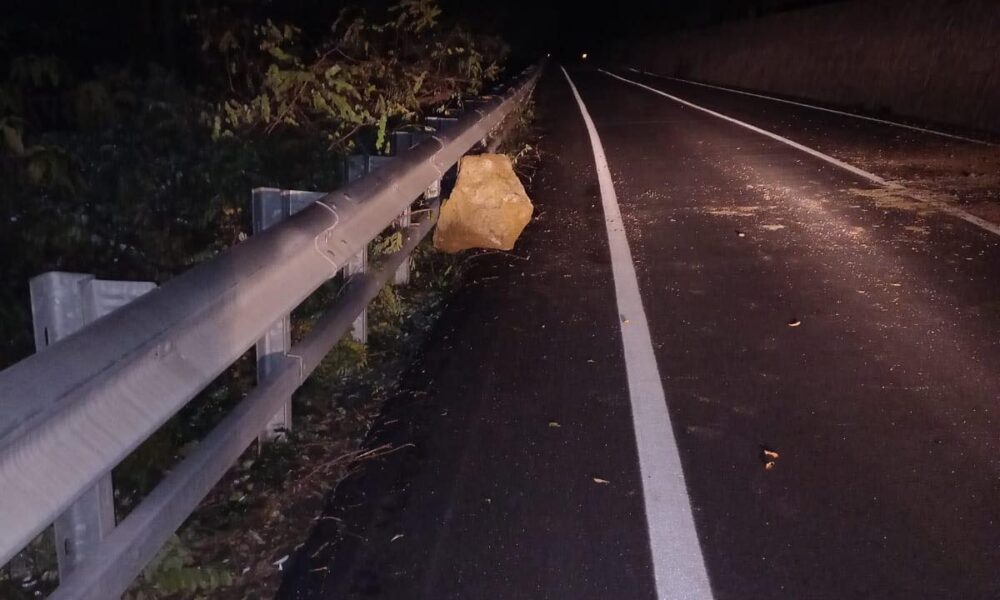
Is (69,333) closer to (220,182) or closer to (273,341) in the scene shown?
Result: (273,341)

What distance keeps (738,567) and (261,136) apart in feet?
27.3

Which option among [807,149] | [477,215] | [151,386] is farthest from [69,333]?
[807,149]

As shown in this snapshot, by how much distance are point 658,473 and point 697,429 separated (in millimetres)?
479

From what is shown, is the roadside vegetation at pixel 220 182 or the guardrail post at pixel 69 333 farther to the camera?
the roadside vegetation at pixel 220 182

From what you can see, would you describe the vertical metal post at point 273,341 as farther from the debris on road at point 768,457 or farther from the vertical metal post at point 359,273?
the debris on road at point 768,457

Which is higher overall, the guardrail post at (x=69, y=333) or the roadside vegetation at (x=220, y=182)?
the guardrail post at (x=69, y=333)

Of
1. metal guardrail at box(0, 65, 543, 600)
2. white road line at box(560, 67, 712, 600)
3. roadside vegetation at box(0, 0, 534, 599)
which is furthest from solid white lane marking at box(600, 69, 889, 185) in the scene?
metal guardrail at box(0, 65, 543, 600)

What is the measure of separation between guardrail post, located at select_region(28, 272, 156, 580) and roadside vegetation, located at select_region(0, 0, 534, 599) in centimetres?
78

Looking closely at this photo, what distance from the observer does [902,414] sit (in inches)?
175

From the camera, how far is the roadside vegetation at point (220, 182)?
12.3 ft

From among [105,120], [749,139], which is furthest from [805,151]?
[105,120]

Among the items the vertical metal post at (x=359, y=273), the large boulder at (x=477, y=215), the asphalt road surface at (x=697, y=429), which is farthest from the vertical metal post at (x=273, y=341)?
→ the large boulder at (x=477, y=215)

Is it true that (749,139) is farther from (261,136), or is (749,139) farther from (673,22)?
(673,22)

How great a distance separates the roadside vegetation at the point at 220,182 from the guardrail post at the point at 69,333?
2.57 ft
